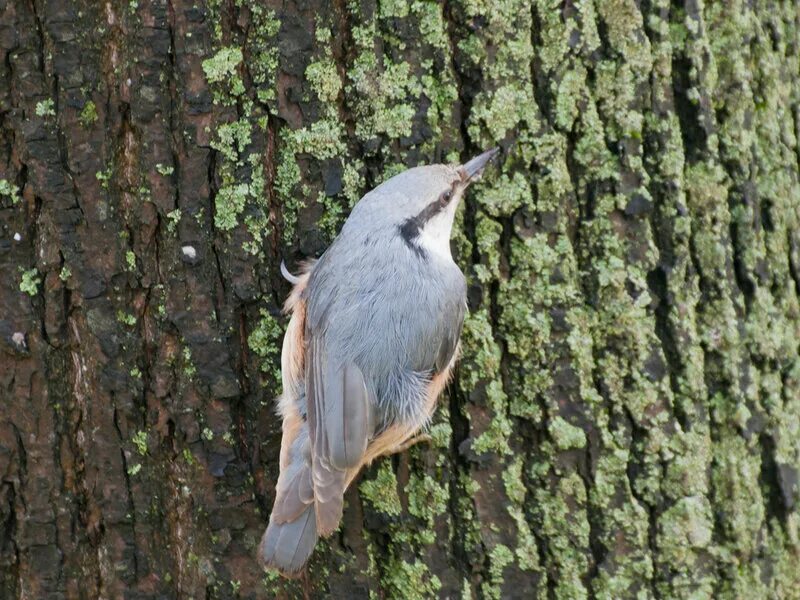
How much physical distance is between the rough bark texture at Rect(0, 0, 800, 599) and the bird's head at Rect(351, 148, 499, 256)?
0.06m

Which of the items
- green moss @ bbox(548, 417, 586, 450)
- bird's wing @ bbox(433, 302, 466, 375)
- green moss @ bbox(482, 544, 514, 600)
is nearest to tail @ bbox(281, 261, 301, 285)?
bird's wing @ bbox(433, 302, 466, 375)

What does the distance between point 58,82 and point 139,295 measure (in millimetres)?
545

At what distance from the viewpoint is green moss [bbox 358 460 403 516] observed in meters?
2.33

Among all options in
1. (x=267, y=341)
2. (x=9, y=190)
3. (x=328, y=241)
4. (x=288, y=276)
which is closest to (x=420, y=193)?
(x=328, y=241)

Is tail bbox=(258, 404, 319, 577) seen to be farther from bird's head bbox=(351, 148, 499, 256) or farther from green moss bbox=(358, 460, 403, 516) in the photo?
bird's head bbox=(351, 148, 499, 256)

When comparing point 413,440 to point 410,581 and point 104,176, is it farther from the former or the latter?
point 104,176

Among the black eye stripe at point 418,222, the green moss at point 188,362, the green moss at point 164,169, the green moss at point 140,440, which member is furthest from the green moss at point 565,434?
the green moss at point 164,169

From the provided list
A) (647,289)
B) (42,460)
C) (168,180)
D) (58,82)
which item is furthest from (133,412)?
(647,289)

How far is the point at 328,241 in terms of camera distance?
2.33m

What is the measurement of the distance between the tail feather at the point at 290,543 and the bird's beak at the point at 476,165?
894 millimetres

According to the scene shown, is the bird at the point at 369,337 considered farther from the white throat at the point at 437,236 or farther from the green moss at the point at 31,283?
the green moss at the point at 31,283

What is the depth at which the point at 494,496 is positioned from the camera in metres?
2.33

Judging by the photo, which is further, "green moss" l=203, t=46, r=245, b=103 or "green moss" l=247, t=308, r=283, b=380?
"green moss" l=247, t=308, r=283, b=380

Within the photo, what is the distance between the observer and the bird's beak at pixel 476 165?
222cm
